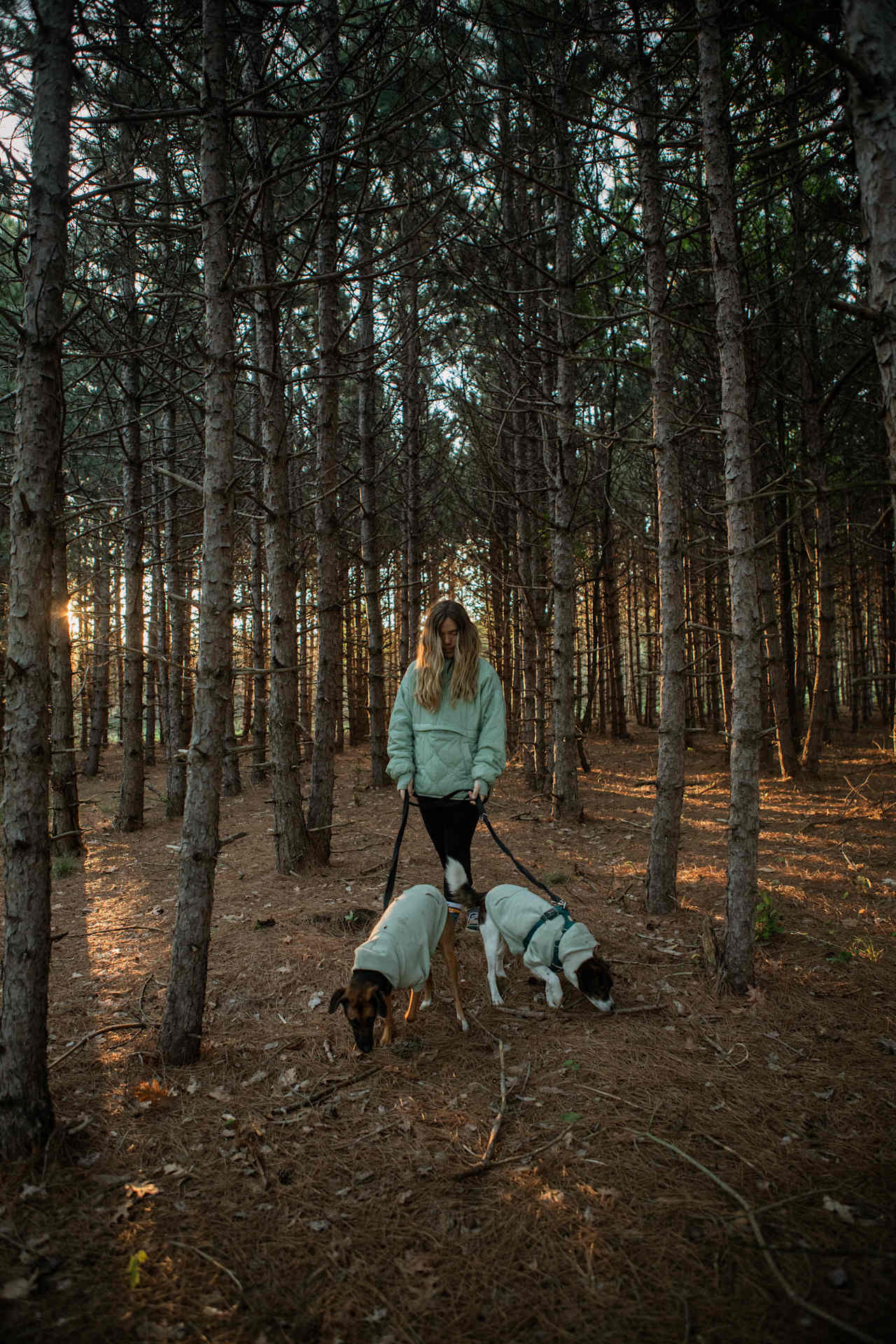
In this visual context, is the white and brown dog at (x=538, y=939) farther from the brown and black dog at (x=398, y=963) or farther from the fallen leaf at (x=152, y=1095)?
the fallen leaf at (x=152, y=1095)

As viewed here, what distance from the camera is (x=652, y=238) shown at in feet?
19.1

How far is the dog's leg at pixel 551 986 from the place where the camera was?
4.12 meters

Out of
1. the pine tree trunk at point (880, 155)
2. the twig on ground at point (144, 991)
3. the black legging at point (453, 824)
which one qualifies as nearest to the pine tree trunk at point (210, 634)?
the twig on ground at point (144, 991)

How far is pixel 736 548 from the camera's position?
4199 millimetres

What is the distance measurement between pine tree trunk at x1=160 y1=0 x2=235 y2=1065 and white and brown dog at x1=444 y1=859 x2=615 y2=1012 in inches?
65.8

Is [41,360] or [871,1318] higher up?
[41,360]

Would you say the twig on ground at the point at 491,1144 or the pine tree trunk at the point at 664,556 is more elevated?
the pine tree trunk at the point at 664,556

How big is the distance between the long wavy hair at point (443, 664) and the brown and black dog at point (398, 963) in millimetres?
1343

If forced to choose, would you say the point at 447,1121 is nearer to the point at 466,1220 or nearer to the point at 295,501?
the point at 466,1220

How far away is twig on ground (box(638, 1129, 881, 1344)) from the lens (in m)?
1.93

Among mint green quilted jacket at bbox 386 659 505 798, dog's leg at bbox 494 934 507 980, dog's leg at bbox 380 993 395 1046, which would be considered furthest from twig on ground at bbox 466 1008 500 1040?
mint green quilted jacket at bbox 386 659 505 798

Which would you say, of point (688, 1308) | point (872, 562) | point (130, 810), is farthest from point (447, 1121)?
point (872, 562)

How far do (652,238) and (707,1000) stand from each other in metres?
6.26

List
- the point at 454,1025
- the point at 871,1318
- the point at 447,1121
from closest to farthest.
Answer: the point at 871,1318 < the point at 447,1121 < the point at 454,1025
